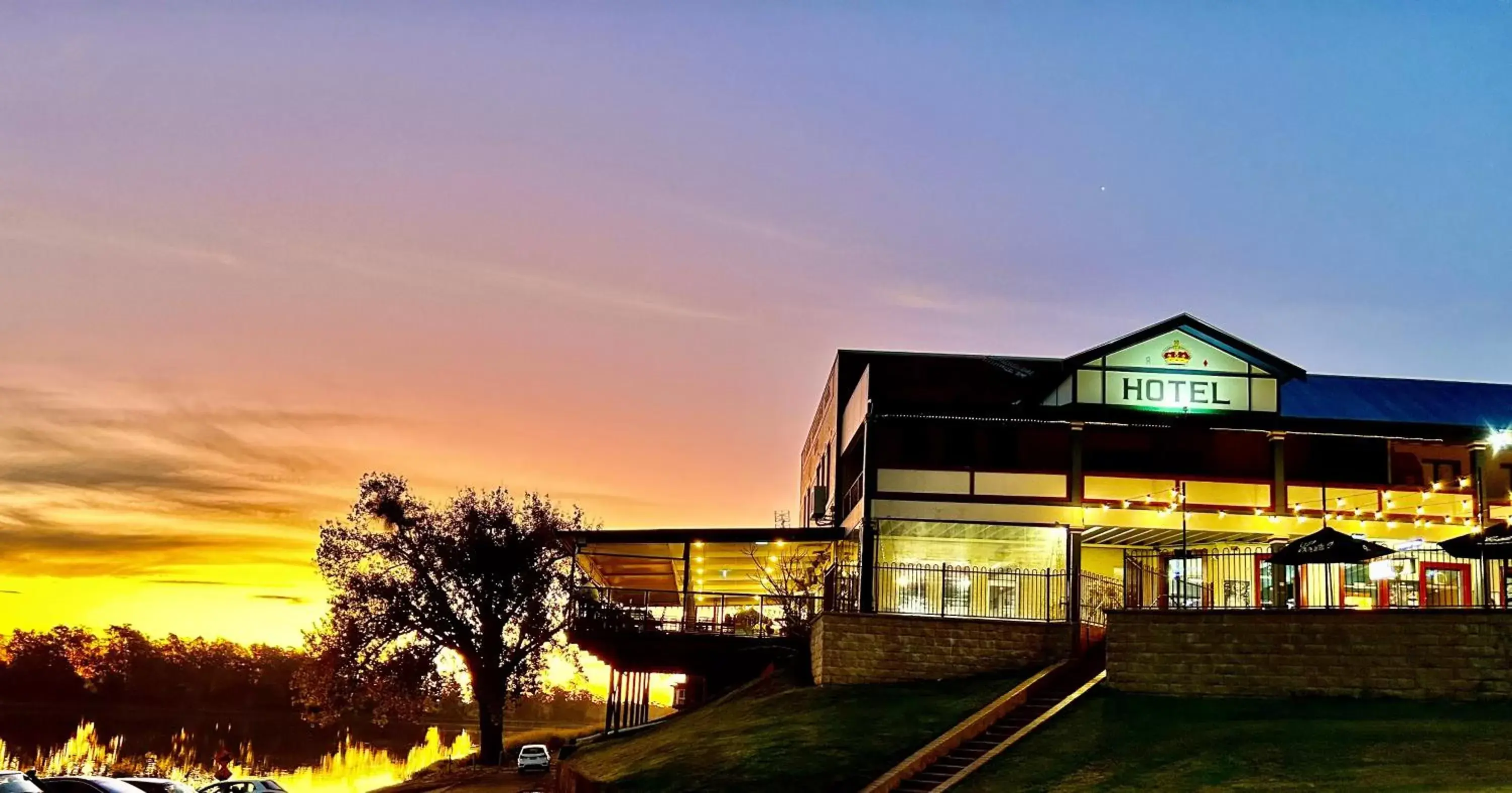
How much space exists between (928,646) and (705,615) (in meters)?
9.09

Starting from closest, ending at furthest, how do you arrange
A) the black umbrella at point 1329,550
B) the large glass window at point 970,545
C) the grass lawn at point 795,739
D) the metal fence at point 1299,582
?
the grass lawn at point 795,739 < the black umbrella at point 1329,550 < the metal fence at point 1299,582 < the large glass window at point 970,545

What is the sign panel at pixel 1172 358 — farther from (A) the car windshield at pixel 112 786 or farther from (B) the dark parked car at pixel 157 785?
(A) the car windshield at pixel 112 786

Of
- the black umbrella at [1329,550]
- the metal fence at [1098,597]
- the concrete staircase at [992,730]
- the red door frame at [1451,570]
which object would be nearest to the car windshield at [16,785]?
the concrete staircase at [992,730]

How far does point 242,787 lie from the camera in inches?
1304

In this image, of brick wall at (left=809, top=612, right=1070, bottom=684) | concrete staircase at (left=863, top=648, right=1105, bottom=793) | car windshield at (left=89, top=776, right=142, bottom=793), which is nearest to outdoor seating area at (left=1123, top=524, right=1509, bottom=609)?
brick wall at (left=809, top=612, right=1070, bottom=684)

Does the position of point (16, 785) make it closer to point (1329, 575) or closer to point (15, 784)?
point (15, 784)

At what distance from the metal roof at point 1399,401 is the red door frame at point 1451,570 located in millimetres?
5298

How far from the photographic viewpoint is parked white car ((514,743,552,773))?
1681 inches

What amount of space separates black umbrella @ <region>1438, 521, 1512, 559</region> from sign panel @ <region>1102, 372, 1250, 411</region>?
1087cm

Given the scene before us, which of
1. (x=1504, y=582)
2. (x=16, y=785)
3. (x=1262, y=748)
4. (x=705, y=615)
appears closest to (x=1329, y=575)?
(x=1504, y=582)

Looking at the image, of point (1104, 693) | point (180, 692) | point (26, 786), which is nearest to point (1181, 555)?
point (1104, 693)

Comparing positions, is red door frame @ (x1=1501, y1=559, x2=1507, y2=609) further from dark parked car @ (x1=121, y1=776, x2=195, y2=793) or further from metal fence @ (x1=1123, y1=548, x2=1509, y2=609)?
dark parked car @ (x1=121, y1=776, x2=195, y2=793)

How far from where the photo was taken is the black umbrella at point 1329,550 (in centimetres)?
2434

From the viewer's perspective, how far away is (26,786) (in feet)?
74.2
